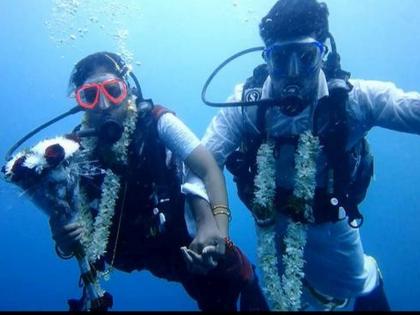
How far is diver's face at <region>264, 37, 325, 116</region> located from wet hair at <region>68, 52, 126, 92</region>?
169cm

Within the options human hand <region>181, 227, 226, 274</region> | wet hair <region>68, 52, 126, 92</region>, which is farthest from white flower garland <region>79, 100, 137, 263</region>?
human hand <region>181, 227, 226, 274</region>

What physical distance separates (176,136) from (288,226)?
53.1 inches

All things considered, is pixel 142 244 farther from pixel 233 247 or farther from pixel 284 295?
pixel 284 295

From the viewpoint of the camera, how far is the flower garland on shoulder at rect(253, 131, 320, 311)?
3.83 metres

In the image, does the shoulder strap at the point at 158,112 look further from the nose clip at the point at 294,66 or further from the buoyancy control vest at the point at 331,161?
the nose clip at the point at 294,66

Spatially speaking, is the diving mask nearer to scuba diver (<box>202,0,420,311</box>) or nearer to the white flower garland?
scuba diver (<box>202,0,420,311</box>)

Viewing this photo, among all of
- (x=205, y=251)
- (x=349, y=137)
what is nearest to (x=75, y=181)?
(x=205, y=251)

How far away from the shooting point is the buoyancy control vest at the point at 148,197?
4.45 metres

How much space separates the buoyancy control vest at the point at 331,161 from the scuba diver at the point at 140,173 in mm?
516

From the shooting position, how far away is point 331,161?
4.12 meters

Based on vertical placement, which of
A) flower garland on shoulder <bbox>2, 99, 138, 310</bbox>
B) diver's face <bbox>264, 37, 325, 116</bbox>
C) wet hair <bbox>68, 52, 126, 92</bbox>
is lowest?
flower garland on shoulder <bbox>2, 99, 138, 310</bbox>

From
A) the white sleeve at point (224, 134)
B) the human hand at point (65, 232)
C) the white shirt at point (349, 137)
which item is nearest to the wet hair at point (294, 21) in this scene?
the white shirt at point (349, 137)

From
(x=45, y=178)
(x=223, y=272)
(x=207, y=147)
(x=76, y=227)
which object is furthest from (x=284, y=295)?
(x=45, y=178)

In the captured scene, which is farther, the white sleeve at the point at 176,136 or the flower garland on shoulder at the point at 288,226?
the white sleeve at the point at 176,136
